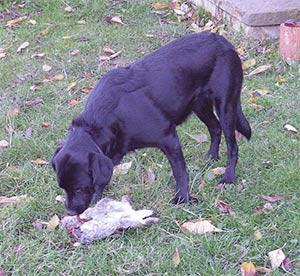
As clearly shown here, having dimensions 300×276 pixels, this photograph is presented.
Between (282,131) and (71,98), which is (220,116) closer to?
(282,131)

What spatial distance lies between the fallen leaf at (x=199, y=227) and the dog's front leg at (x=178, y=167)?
30cm

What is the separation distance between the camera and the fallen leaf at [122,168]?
426 centimetres

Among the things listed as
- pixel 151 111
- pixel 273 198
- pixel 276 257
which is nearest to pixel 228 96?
pixel 151 111

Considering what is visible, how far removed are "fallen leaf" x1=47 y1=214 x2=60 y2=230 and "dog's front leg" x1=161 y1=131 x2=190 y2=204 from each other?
0.74m

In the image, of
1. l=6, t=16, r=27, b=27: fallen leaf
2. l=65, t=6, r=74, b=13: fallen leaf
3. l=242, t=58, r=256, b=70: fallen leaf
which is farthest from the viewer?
l=65, t=6, r=74, b=13: fallen leaf

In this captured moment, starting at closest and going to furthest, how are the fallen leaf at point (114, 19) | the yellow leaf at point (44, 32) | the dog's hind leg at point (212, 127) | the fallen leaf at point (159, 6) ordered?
the dog's hind leg at point (212, 127)
the yellow leaf at point (44, 32)
the fallen leaf at point (114, 19)
the fallen leaf at point (159, 6)

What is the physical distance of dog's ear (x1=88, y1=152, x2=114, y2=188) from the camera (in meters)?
3.40

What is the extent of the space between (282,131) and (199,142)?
629 millimetres

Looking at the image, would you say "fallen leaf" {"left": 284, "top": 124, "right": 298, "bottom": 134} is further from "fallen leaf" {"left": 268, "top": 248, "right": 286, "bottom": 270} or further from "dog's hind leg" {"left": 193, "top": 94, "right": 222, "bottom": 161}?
"fallen leaf" {"left": 268, "top": 248, "right": 286, "bottom": 270}

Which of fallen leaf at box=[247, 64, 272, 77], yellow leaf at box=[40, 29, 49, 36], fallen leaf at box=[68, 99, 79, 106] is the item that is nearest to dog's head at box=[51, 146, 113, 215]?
fallen leaf at box=[68, 99, 79, 106]

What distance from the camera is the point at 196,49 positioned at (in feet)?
13.0

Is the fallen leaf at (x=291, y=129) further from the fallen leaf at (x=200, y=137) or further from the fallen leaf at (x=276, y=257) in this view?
the fallen leaf at (x=276, y=257)

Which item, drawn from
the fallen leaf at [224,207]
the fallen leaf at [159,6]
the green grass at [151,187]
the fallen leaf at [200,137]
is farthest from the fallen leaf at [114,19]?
the fallen leaf at [224,207]

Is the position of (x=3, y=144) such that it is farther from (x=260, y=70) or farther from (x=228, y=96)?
(x=260, y=70)
